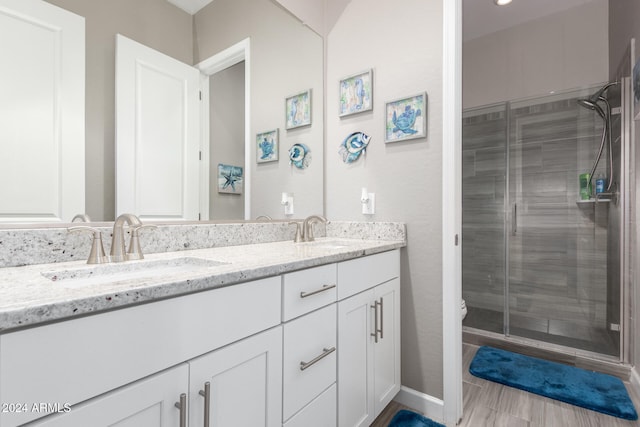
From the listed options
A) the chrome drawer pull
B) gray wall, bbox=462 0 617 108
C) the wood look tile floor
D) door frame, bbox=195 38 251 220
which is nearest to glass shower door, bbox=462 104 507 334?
gray wall, bbox=462 0 617 108

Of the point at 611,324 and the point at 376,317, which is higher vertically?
the point at 376,317

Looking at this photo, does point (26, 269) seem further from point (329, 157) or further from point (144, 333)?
point (329, 157)

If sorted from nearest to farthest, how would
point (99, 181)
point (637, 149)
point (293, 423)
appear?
1. point (293, 423)
2. point (99, 181)
3. point (637, 149)

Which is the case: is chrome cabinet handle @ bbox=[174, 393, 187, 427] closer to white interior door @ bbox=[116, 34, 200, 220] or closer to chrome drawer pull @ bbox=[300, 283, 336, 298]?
chrome drawer pull @ bbox=[300, 283, 336, 298]

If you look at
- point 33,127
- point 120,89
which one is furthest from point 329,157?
point 33,127

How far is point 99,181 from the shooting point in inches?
41.5

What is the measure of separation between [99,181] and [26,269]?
34 centimetres

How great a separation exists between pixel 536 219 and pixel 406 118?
5.71ft

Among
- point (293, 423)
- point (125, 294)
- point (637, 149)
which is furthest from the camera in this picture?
point (637, 149)

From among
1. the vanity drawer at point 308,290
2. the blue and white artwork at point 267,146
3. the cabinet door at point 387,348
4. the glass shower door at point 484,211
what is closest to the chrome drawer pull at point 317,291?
the vanity drawer at point 308,290

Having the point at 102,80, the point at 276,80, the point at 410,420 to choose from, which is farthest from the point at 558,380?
the point at 102,80

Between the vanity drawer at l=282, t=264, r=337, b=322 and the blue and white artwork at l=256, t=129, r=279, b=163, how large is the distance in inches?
33.9

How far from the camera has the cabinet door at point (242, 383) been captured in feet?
2.25

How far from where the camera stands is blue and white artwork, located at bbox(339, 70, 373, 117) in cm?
175
